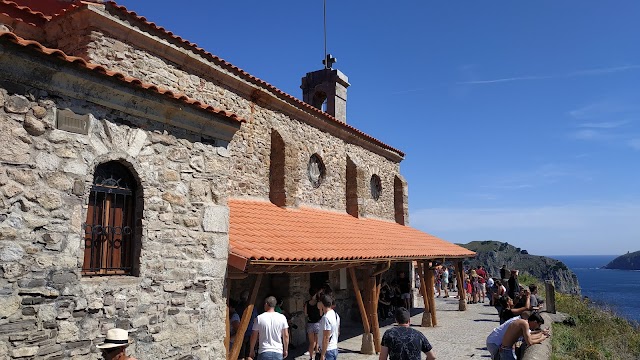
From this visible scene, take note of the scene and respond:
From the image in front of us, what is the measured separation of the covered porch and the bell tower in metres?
4.14

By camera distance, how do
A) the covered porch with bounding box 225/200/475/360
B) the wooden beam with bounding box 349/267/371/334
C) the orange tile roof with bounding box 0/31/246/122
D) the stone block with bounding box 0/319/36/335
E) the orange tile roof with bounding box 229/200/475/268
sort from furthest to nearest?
the wooden beam with bounding box 349/267/371/334 < the orange tile roof with bounding box 229/200/475/268 < the covered porch with bounding box 225/200/475/360 < the orange tile roof with bounding box 0/31/246/122 < the stone block with bounding box 0/319/36/335

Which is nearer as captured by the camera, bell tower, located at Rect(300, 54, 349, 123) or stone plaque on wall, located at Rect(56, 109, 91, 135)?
stone plaque on wall, located at Rect(56, 109, 91, 135)

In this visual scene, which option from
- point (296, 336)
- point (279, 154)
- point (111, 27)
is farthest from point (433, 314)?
point (111, 27)

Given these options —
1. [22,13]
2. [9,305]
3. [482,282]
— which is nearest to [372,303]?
[9,305]

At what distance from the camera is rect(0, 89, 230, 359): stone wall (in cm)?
393

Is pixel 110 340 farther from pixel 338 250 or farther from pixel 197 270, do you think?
pixel 338 250

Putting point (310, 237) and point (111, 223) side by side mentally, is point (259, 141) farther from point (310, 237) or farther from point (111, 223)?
point (111, 223)

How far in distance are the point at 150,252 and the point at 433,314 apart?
32.9ft

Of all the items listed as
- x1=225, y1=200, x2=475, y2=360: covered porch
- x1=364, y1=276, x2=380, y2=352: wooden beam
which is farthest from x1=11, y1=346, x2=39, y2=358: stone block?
x1=364, y1=276, x2=380, y2=352: wooden beam

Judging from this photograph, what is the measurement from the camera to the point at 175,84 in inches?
333

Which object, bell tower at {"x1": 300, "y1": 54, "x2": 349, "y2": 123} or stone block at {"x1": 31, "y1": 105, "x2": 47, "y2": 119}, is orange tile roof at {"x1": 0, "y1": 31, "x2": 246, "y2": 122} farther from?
bell tower at {"x1": 300, "y1": 54, "x2": 349, "y2": 123}

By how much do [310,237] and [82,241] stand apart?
16.9ft

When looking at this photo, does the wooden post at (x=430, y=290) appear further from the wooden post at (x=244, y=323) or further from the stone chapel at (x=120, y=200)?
the wooden post at (x=244, y=323)

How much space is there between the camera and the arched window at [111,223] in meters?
4.62
